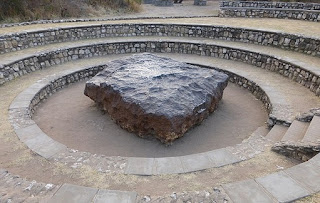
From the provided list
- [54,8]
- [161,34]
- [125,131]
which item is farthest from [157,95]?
[54,8]

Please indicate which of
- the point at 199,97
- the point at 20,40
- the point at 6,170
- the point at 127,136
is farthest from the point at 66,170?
the point at 20,40

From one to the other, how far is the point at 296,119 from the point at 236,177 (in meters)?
2.76

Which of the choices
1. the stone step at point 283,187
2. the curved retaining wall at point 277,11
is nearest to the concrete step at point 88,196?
the stone step at point 283,187

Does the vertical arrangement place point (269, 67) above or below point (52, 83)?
above

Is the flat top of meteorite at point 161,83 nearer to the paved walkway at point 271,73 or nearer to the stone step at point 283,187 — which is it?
the paved walkway at point 271,73

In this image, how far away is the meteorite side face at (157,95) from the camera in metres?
6.14

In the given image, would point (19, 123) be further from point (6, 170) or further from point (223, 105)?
point (223, 105)

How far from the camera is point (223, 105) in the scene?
8.16 metres

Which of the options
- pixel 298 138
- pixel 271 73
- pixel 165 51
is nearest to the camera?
pixel 298 138

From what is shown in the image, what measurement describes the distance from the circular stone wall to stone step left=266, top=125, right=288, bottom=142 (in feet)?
2.31

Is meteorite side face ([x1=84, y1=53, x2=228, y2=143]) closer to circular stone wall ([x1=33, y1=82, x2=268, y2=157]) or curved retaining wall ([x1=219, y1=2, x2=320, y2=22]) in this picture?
circular stone wall ([x1=33, y1=82, x2=268, y2=157])

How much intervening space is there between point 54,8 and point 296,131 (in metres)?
15.4

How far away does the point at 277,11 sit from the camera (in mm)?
15898

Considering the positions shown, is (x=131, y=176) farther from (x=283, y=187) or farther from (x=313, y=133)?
(x=313, y=133)
